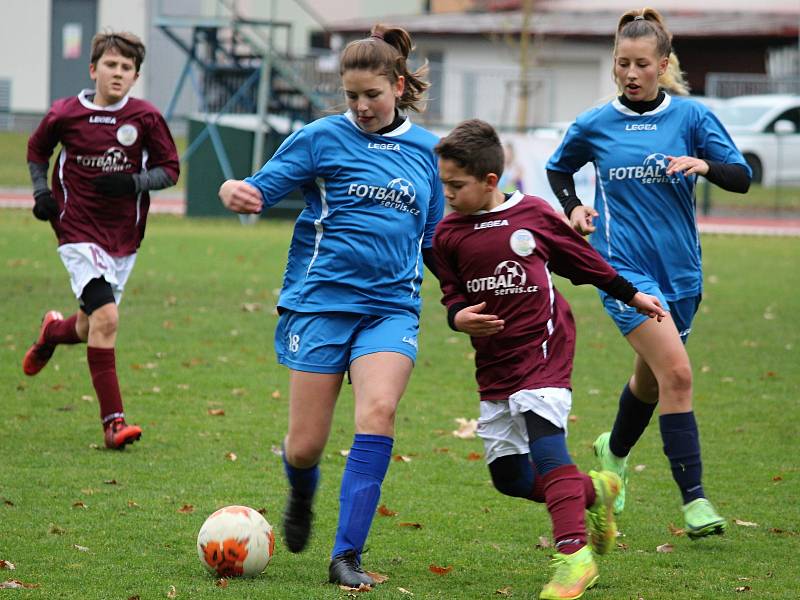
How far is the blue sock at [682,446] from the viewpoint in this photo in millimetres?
5758

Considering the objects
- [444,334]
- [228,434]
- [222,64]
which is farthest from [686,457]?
[222,64]

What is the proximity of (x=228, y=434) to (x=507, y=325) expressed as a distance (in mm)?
3210

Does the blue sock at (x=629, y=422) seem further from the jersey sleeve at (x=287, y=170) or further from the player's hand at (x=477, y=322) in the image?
the jersey sleeve at (x=287, y=170)

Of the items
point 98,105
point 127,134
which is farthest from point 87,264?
point 98,105

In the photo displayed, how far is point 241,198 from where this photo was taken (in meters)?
4.79

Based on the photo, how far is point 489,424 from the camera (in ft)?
16.3

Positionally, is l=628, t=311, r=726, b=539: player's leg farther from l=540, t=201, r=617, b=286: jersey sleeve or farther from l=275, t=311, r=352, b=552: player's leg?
l=275, t=311, r=352, b=552: player's leg

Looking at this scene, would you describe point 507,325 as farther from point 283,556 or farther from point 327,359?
point 283,556

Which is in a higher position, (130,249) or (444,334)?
(130,249)

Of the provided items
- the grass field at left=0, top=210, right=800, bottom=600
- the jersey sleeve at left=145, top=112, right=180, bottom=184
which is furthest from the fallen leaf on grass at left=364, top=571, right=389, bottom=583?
the jersey sleeve at left=145, top=112, right=180, bottom=184

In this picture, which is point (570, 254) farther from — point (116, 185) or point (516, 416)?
point (116, 185)

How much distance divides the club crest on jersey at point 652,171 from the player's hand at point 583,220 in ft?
0.83

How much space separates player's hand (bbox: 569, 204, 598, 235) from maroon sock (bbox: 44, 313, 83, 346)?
3.39m

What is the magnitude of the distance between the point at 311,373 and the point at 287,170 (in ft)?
2.53
